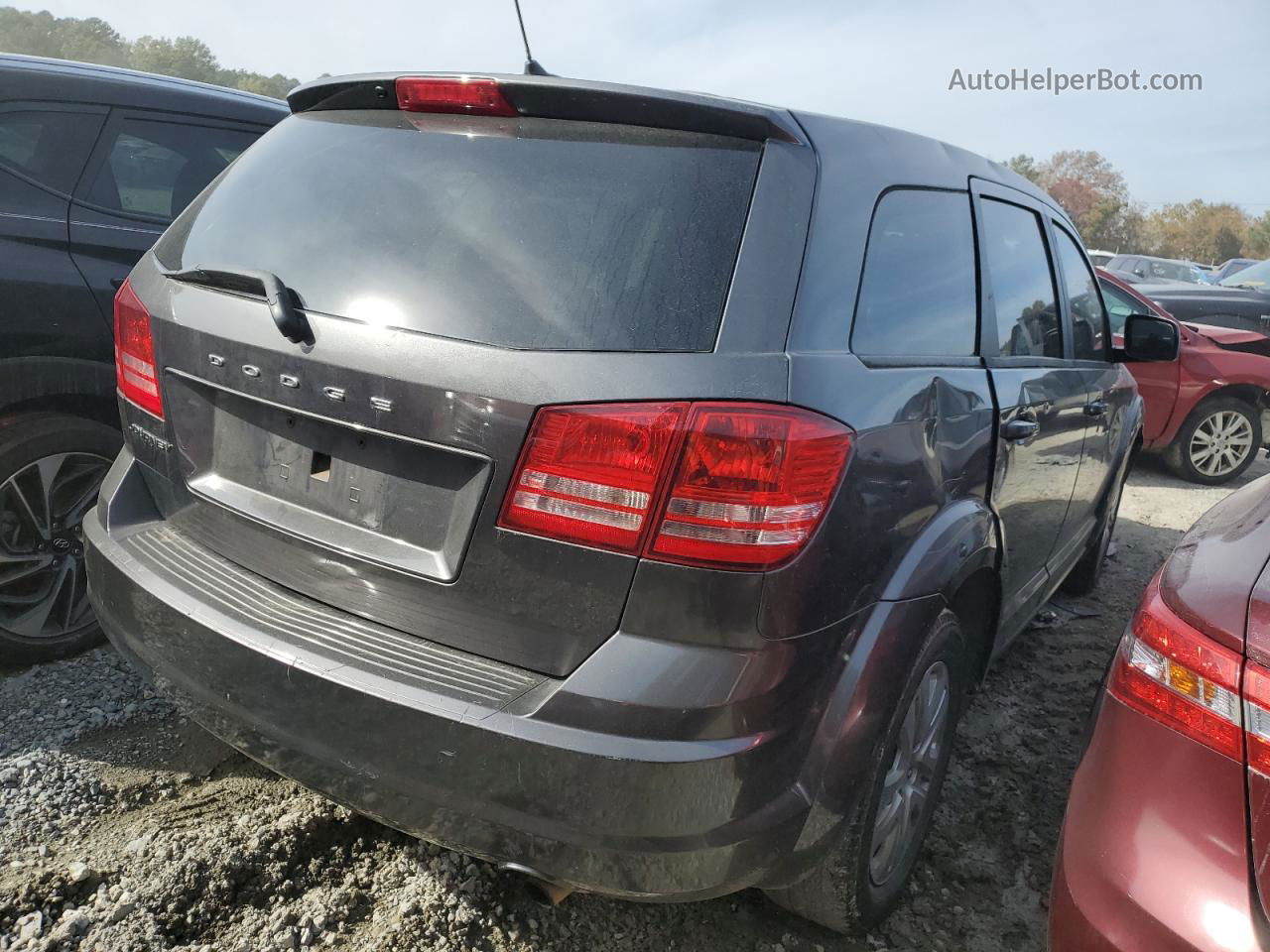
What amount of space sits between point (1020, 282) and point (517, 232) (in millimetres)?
1830

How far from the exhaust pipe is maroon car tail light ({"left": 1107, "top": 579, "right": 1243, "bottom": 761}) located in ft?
3.52

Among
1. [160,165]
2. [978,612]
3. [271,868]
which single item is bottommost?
[271,868]

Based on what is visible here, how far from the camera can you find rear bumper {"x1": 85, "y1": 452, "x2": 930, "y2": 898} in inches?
61.6

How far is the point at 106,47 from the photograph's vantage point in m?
76.4

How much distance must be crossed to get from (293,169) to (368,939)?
1724mm

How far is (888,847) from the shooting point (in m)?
2.25

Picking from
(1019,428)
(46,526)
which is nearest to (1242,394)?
(1019,428)

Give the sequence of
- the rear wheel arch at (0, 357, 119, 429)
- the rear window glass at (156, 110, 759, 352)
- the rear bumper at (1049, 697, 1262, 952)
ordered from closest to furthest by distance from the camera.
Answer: the rear bumper at (1049, 697, 1262, 952) → the rear window glass at (156, 110, 759, 352) → the rear wheel arch at (0, 357, 119, 429)

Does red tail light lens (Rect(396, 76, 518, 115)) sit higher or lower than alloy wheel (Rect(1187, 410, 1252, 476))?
higher

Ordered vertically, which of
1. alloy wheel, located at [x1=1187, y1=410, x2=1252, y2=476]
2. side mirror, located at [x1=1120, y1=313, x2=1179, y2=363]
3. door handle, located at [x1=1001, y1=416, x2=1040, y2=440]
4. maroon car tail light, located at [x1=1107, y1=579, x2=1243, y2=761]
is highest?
side mirror, located at [x1=1120, y1=313, x2=1179, y2=363]

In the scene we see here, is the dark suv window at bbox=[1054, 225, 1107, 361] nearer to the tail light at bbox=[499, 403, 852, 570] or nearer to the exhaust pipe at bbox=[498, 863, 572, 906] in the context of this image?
the tail light at bbox=[499, 403, 852, 570]

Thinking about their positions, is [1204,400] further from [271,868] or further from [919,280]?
[271,868]

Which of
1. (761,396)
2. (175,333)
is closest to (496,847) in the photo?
(761,396)

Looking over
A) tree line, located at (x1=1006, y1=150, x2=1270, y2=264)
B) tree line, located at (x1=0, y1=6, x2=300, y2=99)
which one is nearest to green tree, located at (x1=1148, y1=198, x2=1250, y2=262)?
tree line, located at (x1=1006, y1=150, x2=1270, y2=264)
